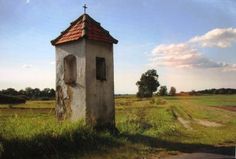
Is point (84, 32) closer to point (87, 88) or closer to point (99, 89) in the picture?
point (87, 88)

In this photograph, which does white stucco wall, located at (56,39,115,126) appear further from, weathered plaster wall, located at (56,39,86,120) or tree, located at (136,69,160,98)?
tree, located at (136,69,160,98)

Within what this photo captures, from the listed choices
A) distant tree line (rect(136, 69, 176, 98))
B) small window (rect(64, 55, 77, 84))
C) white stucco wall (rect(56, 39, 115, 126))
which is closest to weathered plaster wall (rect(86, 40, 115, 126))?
white stucco wall (rect(56, 39, 115, 126))

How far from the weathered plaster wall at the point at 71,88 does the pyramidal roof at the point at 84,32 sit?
0.23 m

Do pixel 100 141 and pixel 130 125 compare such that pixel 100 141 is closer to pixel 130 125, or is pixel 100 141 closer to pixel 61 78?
pixel 61 78

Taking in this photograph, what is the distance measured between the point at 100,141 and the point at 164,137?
12.5ft

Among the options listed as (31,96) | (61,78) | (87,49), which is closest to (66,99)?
(61,78)

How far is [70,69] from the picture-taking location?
47.0ft

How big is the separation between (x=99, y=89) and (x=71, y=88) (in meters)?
1.06

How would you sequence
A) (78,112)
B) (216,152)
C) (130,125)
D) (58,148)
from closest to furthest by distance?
(58,148) → (216,152) → (78,112) → (130,125)

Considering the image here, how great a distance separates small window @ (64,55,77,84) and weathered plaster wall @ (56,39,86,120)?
0.12 m

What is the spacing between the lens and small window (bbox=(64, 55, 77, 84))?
1406 cm

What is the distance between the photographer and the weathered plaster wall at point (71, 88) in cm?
1336

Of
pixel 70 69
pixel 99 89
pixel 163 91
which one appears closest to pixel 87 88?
pixel 99 89

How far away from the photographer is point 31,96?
73.3m
